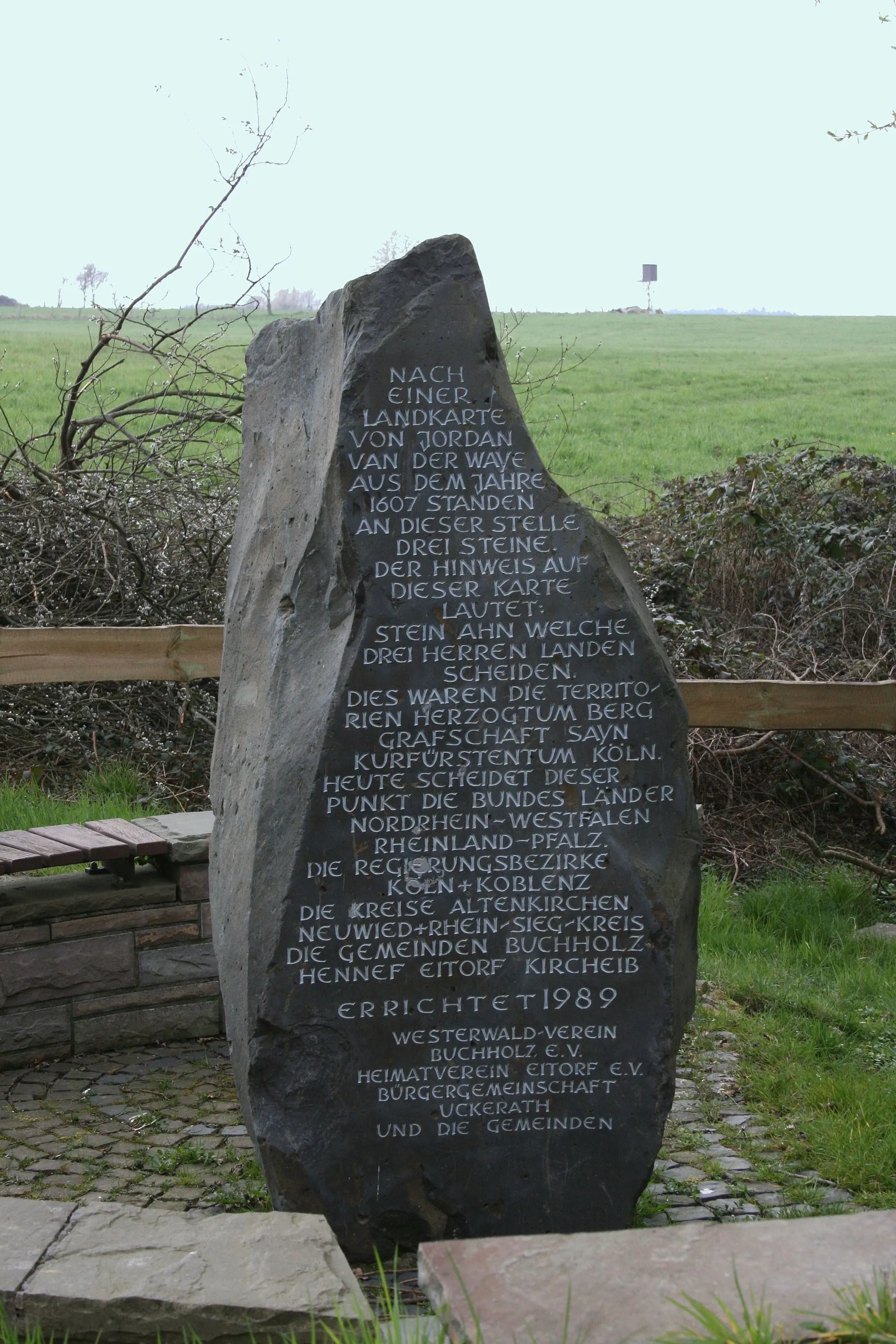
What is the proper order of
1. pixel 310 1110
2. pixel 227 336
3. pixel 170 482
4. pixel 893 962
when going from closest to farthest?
pixel 310 1110 → pixel 893 962 → pixel 170 482 → pixel 227 336

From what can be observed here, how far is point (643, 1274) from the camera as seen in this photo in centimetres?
216

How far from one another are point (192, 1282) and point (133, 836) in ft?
8.43

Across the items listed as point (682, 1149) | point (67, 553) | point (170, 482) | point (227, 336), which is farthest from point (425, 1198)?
point (227, 336)

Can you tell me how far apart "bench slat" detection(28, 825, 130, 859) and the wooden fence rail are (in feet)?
2.49

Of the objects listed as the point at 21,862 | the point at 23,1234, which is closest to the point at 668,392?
the point at 21,862

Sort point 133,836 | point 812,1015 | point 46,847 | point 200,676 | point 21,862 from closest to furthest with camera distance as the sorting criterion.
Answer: point 21,862 < point 46,847 < point 133,836 < point 812,1015 < point 200,676

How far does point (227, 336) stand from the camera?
2983cm

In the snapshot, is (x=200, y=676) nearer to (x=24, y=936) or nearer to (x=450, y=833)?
(x=24, y=936)

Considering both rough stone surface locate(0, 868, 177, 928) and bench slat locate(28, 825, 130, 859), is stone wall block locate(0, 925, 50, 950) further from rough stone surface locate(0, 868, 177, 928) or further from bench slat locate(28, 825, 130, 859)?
bench slat locate(28, 825, 130, 859)

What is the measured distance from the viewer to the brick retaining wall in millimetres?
4699

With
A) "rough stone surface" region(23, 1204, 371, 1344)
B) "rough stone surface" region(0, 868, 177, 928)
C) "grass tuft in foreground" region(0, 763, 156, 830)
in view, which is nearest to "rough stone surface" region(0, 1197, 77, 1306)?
"rough stone surface" region(23, 1204, 371, 1344)

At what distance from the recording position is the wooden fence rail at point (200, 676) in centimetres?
551

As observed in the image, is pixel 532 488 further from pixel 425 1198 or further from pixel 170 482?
pixel 170 482

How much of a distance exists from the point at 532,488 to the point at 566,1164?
1822 mm
